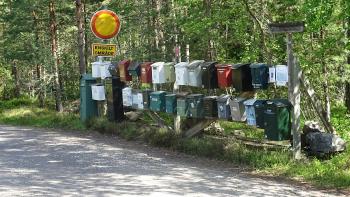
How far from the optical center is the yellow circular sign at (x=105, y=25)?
13773mm

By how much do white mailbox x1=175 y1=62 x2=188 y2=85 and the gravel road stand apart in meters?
1.65

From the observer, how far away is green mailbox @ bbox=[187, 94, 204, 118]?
10.0 metres

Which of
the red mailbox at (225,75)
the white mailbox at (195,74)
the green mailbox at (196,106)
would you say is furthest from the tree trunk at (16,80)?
the red mailbox at (225,75)

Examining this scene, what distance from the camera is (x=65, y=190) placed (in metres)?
6.66

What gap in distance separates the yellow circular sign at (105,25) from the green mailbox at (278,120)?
6.97m

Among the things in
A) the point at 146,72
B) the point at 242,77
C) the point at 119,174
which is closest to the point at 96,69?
the point at 146,72

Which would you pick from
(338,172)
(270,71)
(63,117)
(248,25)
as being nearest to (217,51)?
(248,25)

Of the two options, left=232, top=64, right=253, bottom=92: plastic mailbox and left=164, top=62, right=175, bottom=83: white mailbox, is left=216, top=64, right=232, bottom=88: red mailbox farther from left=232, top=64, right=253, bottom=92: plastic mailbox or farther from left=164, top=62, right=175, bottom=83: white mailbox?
left=164, top=62, right=175, bottom=83: white mailbox

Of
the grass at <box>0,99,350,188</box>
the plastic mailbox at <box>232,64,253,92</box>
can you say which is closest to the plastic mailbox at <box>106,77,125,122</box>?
the grass at <box>0,99,350,188</box>

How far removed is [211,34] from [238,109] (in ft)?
23.1

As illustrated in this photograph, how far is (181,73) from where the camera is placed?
10.6 meters

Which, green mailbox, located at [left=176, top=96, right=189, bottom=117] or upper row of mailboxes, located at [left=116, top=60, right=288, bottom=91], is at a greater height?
upper row of mailboxes, located at [left=116, top=60, right=288, bottom=91]

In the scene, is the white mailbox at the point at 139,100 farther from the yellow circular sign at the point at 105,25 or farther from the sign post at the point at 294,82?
the sign post at the point at 294,82

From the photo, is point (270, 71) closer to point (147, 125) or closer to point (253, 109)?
point (253, 109)
